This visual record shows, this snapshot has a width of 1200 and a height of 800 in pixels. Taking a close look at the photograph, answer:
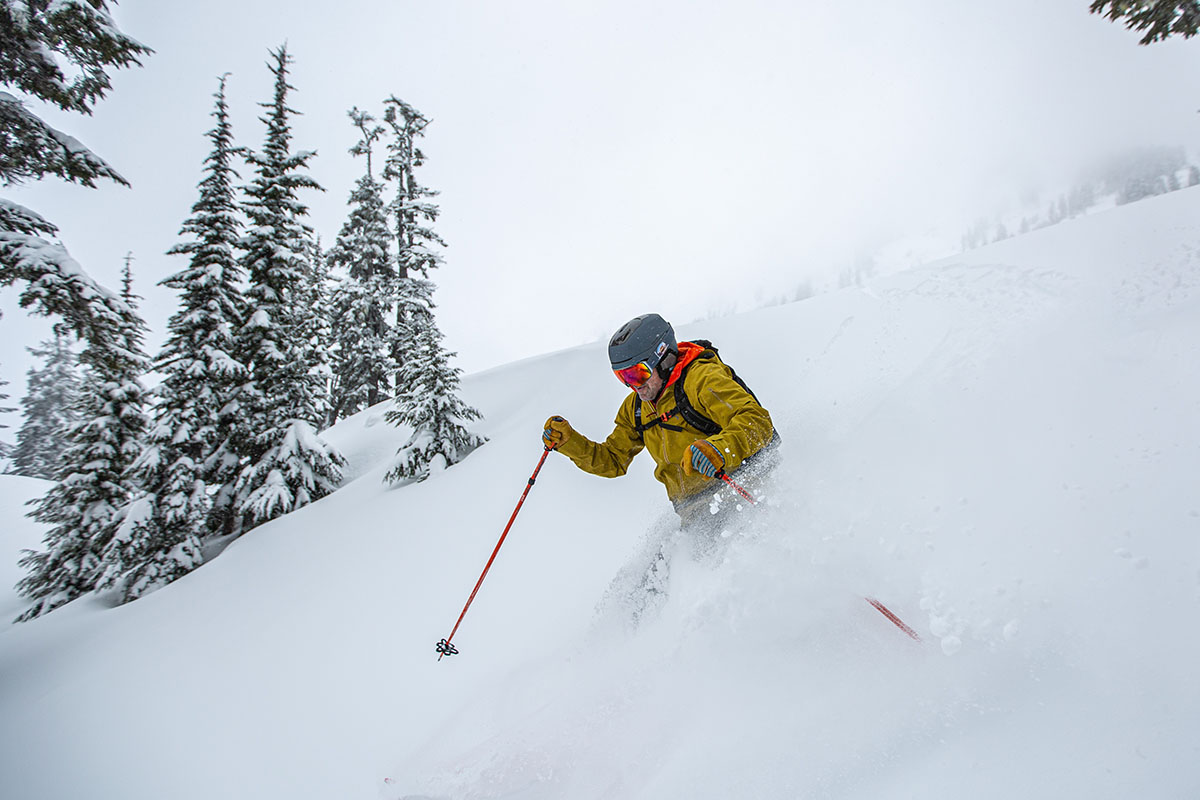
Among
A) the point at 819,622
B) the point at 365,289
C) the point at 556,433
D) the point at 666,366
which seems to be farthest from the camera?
the point at 365,289

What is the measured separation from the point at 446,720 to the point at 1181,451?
548 cm

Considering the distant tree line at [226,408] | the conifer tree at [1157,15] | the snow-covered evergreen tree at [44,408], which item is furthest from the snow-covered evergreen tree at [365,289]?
the snow-covered evergreen tree at [44,408]

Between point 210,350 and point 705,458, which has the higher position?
point 210,350

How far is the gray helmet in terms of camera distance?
12.1 ft

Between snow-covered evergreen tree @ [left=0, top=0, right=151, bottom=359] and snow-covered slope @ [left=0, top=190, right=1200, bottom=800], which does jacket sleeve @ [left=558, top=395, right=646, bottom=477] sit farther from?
snow-covered evergreen tree @ [left=0, top=0, right=151, bottom=359]

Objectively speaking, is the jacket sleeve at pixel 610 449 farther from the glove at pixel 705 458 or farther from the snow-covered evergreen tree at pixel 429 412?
the snow-covered evergreen tree at pixel 429 412

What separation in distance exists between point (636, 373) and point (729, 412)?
2.51ft

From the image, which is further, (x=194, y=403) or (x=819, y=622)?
(x=194, y=403)

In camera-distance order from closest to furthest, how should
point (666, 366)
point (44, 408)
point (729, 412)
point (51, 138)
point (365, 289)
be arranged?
point (729, 412) < point (666, 366) < point (51, 138) < point (365, 289) < point (44, 408)

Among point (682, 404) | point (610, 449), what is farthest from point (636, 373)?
point (610, 449)

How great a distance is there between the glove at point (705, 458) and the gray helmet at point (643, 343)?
2.86ft

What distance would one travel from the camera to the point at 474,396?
17688 mm

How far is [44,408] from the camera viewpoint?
33.4m

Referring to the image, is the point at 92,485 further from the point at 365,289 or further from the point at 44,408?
the point at 44,408
